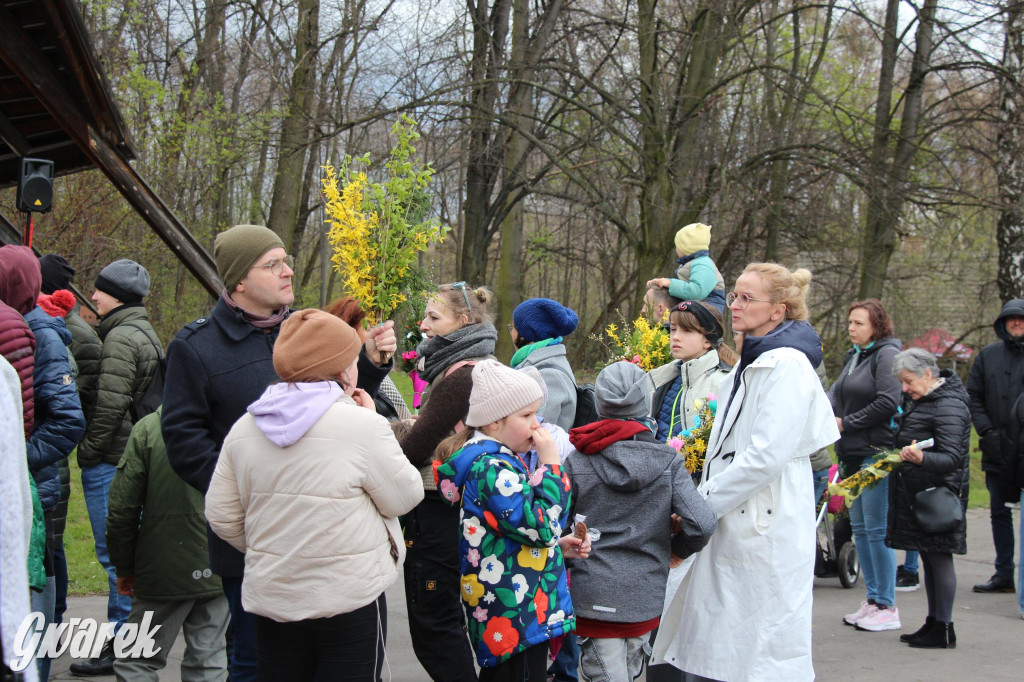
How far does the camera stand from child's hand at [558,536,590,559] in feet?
11.3

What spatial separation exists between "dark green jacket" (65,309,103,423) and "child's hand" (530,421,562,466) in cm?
314

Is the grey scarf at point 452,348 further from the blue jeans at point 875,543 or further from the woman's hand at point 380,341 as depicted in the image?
the blue jeans at point 875,543

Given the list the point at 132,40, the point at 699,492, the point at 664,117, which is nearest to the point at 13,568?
the point at 699,492

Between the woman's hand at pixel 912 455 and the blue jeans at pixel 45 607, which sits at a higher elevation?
the woman's hand at pixel 912 455

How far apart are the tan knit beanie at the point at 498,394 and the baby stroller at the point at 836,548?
4556mm

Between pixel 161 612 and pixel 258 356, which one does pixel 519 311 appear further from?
pixel 161 612

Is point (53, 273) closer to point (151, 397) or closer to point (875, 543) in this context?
point (151, 397)

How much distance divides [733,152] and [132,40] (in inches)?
444

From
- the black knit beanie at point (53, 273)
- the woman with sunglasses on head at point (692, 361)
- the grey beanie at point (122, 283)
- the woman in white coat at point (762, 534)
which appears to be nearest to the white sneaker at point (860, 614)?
the woman with sunglasses on head at point (692, 361)

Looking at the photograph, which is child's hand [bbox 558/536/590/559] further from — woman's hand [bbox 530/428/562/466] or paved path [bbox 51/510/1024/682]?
paved path [bbox 51/510/1024/682]

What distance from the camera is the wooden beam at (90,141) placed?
24.0 ft

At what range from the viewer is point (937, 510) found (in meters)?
5.54

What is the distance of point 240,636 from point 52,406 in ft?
4.33

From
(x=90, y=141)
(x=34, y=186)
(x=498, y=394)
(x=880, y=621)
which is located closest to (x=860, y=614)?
(x=880, y=621)
